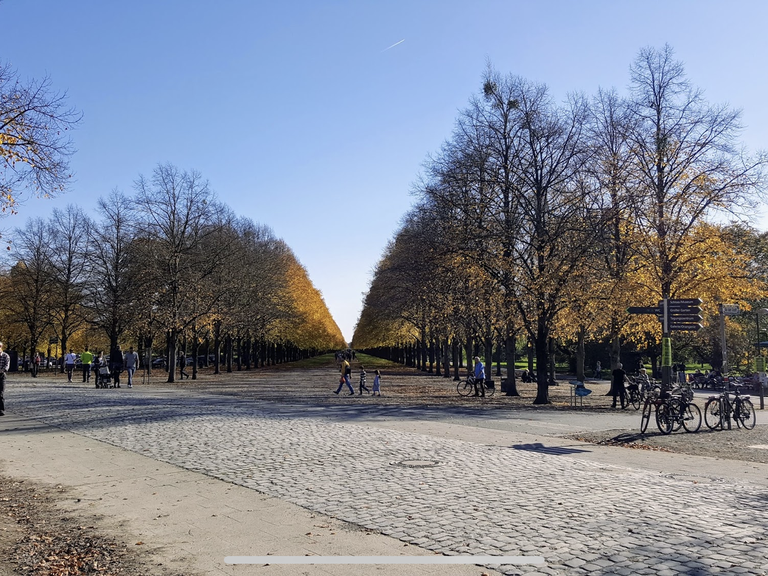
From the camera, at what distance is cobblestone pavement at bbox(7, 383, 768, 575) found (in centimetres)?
594

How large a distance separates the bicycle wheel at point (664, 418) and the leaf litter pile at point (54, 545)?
1325cm

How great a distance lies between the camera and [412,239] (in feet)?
128

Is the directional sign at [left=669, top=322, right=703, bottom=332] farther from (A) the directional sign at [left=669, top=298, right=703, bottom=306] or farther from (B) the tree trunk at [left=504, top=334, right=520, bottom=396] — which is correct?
(B) the tree trunk at [left=504, top=334, right=520, bottom=396]

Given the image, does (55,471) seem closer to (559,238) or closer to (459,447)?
(459,447)

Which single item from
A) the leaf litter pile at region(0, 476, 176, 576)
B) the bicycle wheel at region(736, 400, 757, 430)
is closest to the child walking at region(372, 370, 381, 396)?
the bicycle wheel at region(736, 400, 757, 430)

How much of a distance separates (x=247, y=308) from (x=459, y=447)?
126 ft

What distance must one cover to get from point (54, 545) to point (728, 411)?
640 inches

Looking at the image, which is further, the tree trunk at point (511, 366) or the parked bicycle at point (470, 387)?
the tree trunk at point (511, 366)

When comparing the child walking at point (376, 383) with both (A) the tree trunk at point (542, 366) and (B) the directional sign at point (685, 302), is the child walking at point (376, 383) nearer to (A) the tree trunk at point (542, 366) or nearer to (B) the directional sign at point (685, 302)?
(A) the tree trunk at point (542, 366)

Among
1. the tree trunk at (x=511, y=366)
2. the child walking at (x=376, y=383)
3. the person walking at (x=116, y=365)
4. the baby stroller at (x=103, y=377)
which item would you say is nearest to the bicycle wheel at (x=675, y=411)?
the tree trunk at (x=511, y=366)

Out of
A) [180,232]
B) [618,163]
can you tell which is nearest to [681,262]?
[618,163]

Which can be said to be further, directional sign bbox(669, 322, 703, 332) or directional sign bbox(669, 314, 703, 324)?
directional sign bbox(669, 314, 703, 324)

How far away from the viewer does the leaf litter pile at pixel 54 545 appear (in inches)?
225

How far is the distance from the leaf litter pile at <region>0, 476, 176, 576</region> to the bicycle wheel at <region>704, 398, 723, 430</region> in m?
15.2
